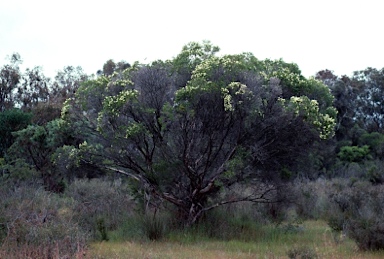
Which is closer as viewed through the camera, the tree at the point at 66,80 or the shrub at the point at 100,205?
the shrub at the point at 100,205

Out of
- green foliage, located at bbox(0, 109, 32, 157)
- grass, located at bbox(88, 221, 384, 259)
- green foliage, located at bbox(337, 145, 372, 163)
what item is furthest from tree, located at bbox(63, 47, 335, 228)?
green foliage, located at bbox(337, 145, 372, 163)

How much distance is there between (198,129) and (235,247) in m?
3.53

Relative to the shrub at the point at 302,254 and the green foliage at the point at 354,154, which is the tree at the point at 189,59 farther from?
the green foliage at the point at 354,154

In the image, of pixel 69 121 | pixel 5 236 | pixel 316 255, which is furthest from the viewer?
pixel 69 121

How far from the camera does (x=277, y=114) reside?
45.0 feet

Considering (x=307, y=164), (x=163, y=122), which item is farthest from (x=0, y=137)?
(x=307, y=164)

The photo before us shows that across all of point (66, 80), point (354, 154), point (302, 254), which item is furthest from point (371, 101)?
point (302, 254)

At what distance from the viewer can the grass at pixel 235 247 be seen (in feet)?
36.3

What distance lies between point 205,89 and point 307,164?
515 centimetres

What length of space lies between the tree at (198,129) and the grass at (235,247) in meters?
1.39

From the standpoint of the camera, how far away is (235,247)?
13.0 meters

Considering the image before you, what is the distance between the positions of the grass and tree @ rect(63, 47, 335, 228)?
1386mm

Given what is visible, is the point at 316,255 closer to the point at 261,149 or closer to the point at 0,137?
the point at 261,149

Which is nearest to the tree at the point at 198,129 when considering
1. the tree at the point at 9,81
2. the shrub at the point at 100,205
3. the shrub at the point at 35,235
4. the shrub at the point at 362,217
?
the shrub at the point at 100,205
